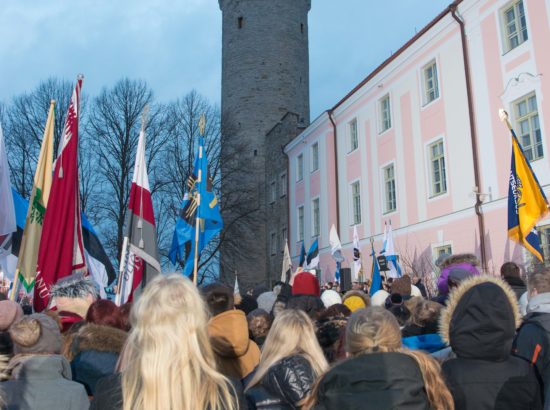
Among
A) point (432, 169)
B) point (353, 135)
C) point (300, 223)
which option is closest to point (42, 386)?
point (432, 169)

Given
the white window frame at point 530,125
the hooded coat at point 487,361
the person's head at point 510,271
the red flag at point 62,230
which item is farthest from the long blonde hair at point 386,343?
the white window frame at point 530,125

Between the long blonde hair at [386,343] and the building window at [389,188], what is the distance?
17834 millimetres

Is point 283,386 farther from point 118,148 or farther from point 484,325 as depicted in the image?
point 118,148

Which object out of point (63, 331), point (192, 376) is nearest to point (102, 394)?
point (192, 376)

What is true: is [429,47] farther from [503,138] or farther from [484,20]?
[503,138]

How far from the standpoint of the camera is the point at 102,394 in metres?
2.25

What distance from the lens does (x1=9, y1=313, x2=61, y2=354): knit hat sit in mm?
3141

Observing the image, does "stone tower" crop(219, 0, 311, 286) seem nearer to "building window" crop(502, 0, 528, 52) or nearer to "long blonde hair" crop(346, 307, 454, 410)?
"building window" crop(502, 0, 528, 52)

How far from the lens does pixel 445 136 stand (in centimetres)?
1730

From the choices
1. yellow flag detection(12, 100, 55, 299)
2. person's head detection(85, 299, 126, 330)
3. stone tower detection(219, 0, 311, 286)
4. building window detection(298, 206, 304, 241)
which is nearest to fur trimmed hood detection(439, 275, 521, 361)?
person's head detection(85, 299, 126, 330)

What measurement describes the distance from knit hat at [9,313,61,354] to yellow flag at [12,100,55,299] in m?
3.03

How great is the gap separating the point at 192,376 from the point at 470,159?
15.3m

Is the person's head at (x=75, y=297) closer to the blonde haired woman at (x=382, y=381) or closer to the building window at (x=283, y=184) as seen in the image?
the blonde haired woman at (x=382, y=381)

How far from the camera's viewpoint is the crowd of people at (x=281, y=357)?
84.9 inches
